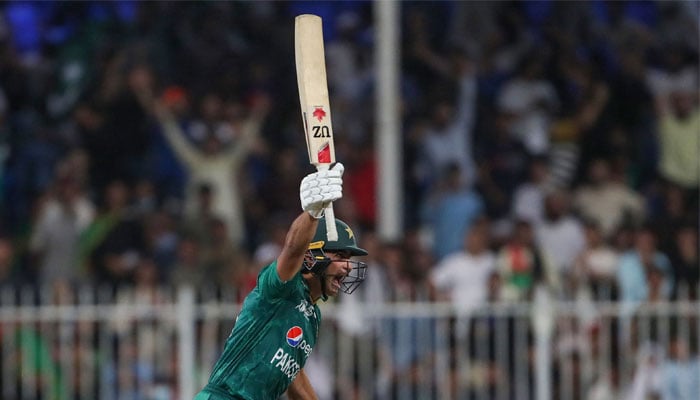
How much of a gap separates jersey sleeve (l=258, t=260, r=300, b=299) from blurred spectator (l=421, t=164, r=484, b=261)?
7177mm

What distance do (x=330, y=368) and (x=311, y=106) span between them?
216 inches

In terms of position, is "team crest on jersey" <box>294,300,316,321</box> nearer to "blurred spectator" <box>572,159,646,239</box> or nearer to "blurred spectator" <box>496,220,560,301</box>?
"blurred spectator" <box>496,220,560,301</box>

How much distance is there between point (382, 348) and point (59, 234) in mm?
3200

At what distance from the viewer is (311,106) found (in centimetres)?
777

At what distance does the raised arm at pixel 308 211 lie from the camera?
7277 mm

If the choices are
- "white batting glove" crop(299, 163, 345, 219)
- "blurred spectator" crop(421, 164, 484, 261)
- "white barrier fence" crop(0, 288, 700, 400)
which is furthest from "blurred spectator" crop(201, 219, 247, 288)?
"white batting glove" crop(299, 163, 345, 219)

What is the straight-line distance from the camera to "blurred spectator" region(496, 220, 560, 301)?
13406 millimetres

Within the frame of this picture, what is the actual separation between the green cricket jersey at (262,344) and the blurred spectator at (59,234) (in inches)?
259

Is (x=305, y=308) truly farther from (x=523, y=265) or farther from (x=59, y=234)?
(x=59, y=234)

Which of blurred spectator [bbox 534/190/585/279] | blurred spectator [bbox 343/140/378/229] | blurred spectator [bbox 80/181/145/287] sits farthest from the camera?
blurred spectator [bbox 343/140/378/229]

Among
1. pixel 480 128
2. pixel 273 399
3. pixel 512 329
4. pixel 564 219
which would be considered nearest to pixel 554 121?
pixel 480 128

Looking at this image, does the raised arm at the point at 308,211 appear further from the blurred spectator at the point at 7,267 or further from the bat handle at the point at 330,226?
the blurred spectator at the point at 7,267

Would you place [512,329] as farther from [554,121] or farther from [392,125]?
[554,121]

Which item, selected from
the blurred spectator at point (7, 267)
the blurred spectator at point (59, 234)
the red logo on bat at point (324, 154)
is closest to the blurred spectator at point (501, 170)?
the blurred spectator at point (59, 234)
